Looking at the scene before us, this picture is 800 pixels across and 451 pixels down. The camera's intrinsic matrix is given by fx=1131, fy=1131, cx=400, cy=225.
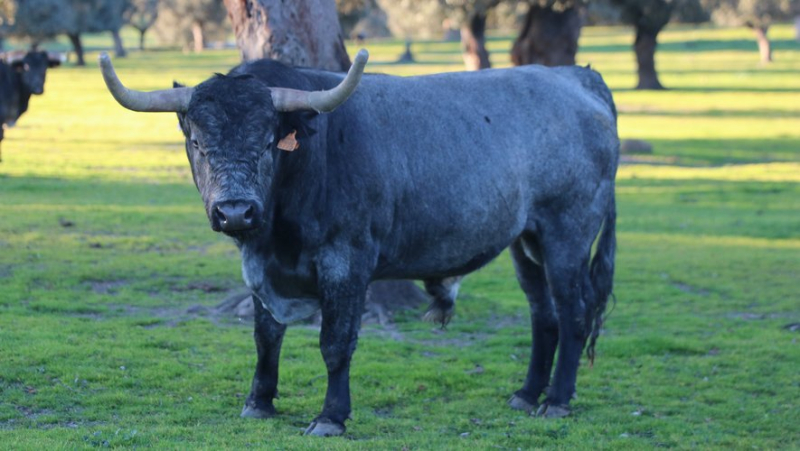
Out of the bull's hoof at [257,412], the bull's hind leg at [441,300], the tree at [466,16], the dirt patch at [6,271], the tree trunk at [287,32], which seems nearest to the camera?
the bull's hoof at [257,412]

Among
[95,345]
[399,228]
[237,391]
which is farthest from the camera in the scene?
[95,345]

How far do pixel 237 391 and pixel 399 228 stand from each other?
1.98 metres

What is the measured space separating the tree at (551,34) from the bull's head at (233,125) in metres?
26.8

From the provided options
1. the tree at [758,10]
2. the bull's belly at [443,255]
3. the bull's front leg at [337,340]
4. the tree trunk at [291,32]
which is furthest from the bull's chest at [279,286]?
the tree at [758,10]

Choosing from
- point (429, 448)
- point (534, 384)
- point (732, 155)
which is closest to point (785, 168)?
point (732, 155)

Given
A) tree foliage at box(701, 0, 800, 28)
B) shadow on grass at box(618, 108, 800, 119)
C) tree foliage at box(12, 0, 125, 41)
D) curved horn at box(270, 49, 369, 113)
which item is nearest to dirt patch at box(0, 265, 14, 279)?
curved horn at box(270, 49, 369, 113)

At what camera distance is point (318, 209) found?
7781 millimetres

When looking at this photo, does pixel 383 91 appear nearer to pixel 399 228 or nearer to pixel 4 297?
pixel 399 228

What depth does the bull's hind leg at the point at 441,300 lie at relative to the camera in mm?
9570

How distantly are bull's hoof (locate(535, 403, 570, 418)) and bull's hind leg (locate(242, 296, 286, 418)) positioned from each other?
6.90ft

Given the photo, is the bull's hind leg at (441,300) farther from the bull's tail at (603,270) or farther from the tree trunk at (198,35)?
the tree trunk at (198,35)

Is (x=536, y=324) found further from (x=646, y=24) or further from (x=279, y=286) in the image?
(x=646, y=24)

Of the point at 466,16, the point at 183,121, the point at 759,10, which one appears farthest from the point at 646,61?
the point at 183,121

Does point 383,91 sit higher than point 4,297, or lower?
higher
